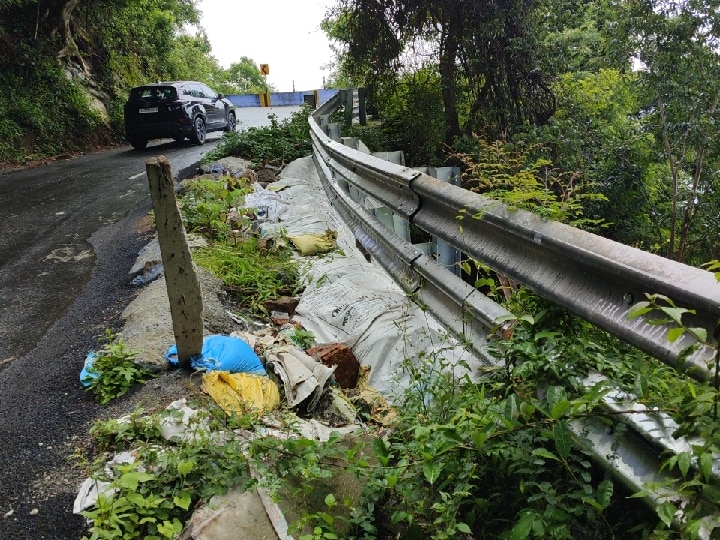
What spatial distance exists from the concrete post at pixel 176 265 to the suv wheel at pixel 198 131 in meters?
14.1

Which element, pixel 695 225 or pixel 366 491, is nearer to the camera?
pixel 366 491

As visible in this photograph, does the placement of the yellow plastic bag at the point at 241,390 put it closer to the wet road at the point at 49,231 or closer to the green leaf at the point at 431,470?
the green leaf at the point at 431,470

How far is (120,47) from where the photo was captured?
939 inches

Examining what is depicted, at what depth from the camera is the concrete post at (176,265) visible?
319 centimetres

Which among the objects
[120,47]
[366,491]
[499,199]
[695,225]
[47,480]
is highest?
[120,47]

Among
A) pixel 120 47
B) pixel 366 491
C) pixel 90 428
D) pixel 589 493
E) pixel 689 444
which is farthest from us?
pixel 120 47

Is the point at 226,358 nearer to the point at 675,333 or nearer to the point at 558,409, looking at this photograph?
the point at 558,409

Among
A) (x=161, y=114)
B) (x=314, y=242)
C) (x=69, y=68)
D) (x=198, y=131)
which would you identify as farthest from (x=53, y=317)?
(x=69, y=68)

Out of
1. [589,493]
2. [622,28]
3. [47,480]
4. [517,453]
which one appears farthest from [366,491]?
[622,28]

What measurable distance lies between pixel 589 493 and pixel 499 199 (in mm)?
1132

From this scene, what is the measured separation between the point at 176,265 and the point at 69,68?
19876 mm

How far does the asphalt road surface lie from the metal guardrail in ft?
5.74

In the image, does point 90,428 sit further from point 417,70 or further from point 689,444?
point 417,70

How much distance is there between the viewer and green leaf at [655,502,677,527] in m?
1.26
